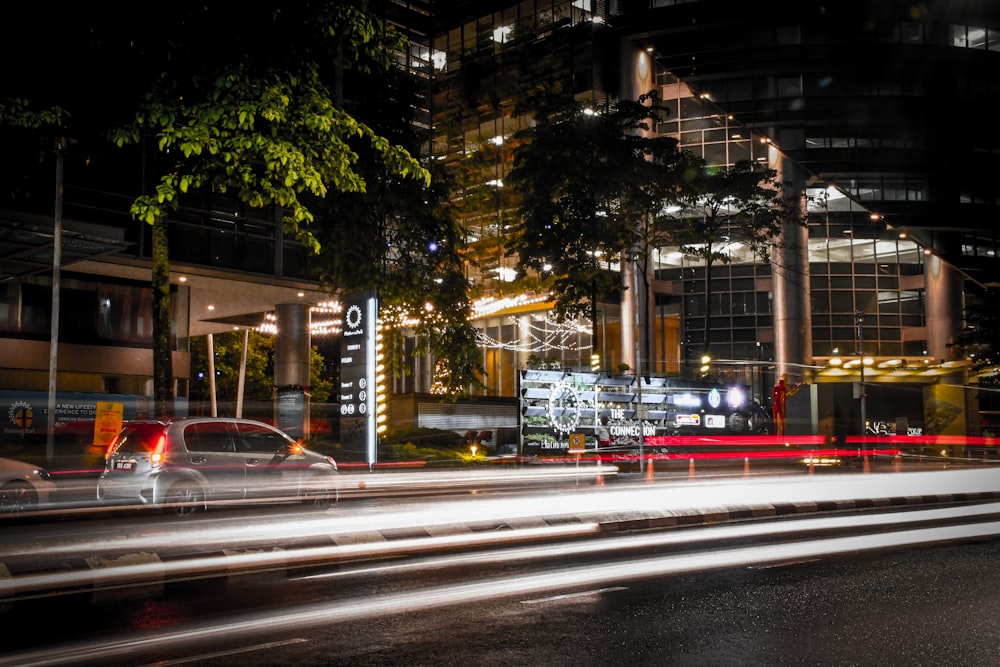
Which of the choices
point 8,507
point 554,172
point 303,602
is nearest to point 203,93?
point 8,507

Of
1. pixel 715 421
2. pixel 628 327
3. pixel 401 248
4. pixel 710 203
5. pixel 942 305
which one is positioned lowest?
pixel 715 421

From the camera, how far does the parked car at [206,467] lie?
608 inches

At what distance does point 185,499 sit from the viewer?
51.2ft

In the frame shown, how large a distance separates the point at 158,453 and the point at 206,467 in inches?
33.7

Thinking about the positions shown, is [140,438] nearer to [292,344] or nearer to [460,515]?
[460,515]

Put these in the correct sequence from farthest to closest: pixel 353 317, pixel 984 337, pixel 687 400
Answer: pixel 984 337 < pixel 687 400 < pixel 353 317

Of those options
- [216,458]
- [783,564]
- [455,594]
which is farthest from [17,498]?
[783,564]

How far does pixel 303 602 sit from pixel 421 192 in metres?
19.0

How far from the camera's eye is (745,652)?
661 cm

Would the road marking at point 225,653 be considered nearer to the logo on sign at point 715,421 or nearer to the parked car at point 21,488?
the parked car at point 21,488

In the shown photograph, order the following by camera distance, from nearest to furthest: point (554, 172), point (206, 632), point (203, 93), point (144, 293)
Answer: point (206, 632)
point (203, 93)
point (144, 293)
point (554, 172)

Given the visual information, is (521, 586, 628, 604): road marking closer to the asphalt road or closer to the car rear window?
the asphalt road

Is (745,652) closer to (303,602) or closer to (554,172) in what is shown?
(303,602)

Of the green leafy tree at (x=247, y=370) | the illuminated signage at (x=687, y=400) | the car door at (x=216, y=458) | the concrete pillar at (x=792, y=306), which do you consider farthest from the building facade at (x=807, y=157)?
the car door at (x=216, y=458)
